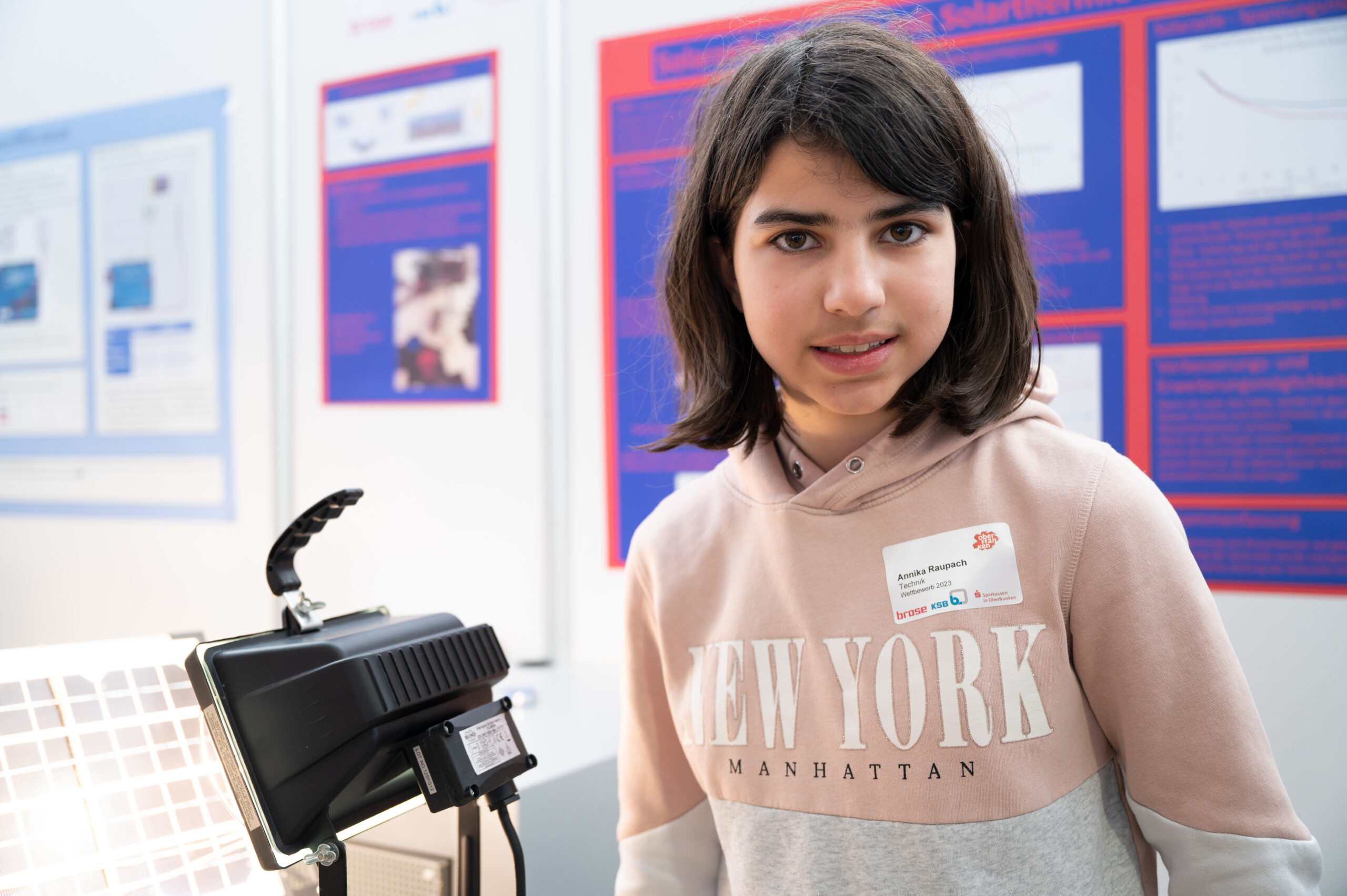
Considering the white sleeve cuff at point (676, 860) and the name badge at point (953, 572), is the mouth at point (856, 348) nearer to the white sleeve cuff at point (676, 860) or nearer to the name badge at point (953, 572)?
the name badge at point (953, 572)

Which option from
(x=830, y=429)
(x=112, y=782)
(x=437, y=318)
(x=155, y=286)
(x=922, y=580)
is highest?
(x=155, y=286)

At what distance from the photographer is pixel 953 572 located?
735 mm

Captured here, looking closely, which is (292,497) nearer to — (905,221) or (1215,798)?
(905,221)

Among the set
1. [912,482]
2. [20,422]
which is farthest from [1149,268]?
[20,422]

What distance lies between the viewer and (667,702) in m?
0.90

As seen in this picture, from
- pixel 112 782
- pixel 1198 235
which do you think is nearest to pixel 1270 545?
pixel 1198 235

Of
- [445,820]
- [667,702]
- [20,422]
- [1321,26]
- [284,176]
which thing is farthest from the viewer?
[20,422]

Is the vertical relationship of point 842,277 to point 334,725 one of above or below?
above

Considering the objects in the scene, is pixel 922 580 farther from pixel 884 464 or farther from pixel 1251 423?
pixel 1251 423

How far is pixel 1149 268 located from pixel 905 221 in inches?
32.1

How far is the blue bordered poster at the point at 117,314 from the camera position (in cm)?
211

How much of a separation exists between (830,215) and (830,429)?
0.20 metres

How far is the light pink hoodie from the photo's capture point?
26.1 inches

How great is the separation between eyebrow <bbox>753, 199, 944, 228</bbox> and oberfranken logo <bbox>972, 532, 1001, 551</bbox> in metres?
0.24
